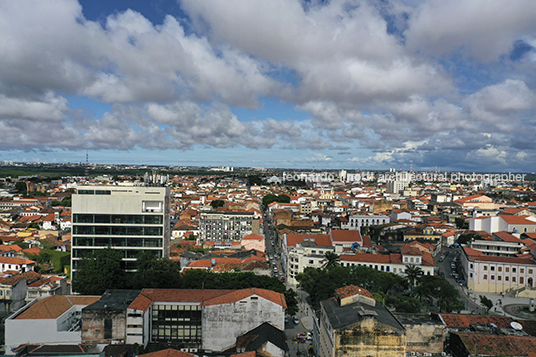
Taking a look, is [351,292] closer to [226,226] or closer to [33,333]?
[33,333]

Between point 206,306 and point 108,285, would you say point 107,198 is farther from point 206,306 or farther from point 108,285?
point 206,306

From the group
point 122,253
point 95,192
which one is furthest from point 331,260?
point 95,192

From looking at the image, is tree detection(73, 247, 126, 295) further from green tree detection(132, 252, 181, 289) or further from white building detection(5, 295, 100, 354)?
white building detection(5, 295, 100, 354)

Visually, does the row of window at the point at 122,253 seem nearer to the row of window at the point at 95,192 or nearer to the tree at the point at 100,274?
the tree at the point at 100,274

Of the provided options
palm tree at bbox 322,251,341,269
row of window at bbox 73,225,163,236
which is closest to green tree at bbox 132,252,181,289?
row of window at bbox 73,225,163,236

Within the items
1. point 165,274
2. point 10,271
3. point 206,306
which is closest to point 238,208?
point 10,271

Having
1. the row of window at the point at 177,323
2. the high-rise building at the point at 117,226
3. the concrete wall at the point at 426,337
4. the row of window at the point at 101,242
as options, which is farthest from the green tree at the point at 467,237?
the row of window at the point at 101,242

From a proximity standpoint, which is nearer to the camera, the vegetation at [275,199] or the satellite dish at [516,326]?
the satellite dish at [516,326]
